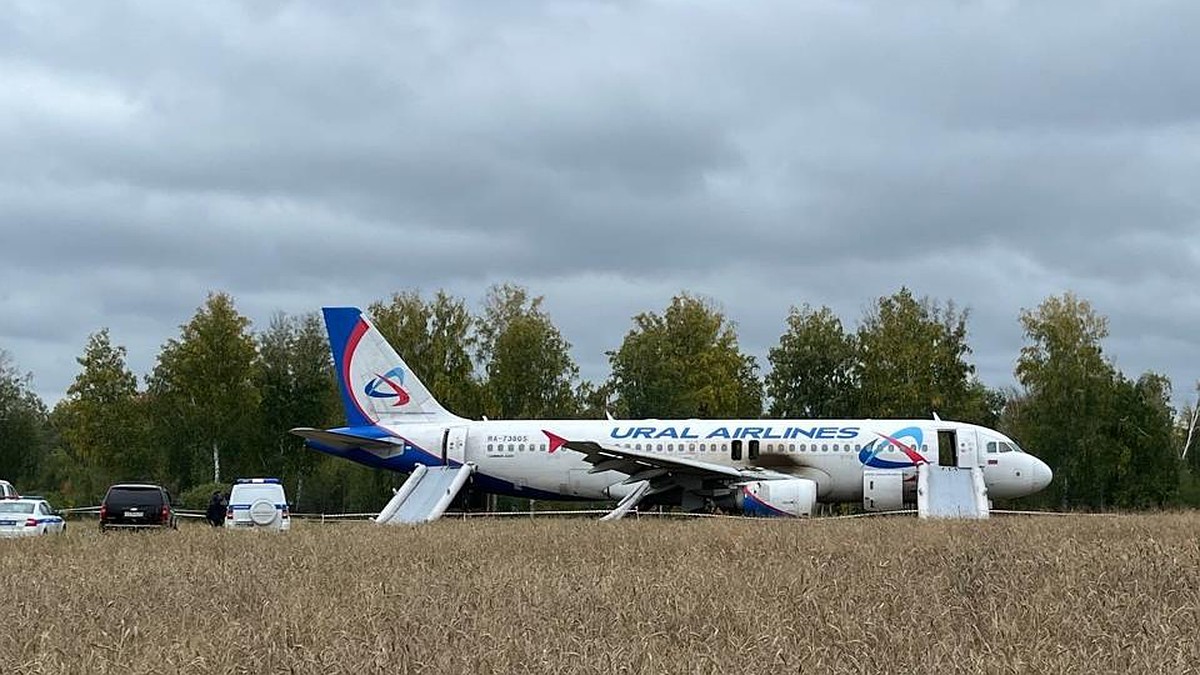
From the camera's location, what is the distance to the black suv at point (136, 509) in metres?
31.6

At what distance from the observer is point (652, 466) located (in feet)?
109

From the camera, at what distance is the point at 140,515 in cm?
3177

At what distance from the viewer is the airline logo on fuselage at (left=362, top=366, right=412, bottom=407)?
3794 centimetres

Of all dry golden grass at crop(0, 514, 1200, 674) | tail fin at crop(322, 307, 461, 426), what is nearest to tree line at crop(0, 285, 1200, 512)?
tail fin at crop(322, 307, 461, 426)

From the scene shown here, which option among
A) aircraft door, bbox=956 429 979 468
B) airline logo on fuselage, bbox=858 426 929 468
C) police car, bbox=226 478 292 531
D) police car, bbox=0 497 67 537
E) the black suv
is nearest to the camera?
police car, bbox=0 497 67 537

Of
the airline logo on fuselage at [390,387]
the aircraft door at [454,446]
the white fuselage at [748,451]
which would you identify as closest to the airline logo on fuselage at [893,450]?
the white fuselage at [748,451]

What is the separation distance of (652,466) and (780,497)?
345 cm

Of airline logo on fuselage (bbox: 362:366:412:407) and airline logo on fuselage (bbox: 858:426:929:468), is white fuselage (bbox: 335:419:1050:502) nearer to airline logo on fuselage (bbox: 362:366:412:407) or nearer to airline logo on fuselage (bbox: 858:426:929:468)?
airline logo on fuselage (bbox: 858:426:929:468)

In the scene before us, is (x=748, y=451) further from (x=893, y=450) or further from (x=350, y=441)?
(x=350, y=441)

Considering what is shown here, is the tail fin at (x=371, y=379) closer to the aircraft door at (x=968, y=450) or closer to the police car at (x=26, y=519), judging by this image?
the police car at (x=26, y=519)

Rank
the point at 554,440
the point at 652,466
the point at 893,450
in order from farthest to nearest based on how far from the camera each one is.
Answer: the point at 554,440
the point at 893,450
the point at 652,466

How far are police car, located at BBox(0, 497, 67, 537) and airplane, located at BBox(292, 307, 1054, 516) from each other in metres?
7.37

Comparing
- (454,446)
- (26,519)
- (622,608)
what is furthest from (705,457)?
(622,608)

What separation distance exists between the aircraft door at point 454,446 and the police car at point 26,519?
10398 millimetres
